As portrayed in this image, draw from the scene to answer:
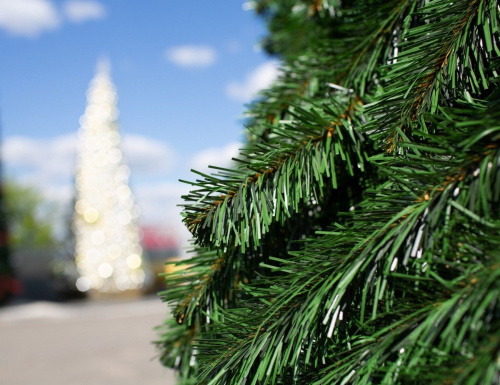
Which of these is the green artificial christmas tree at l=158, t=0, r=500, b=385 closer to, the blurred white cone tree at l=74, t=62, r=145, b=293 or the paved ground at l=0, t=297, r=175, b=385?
the paved ground at l=0, t=297, r=175, b=385

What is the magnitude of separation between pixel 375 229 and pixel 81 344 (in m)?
5.94

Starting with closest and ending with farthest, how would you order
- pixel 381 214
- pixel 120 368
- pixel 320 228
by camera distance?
pixel 381 214 < pixel 320 228 < pixel 120 368

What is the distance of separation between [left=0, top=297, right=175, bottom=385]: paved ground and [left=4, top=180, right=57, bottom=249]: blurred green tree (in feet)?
68.4

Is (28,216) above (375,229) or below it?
above

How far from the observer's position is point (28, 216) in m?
28.9

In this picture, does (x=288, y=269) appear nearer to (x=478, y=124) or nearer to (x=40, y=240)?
(x=478, y=124)

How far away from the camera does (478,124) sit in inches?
18.9

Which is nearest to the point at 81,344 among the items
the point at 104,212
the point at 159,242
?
the point at 104,212

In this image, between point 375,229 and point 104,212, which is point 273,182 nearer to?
point 375,229

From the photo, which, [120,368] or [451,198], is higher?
[451,198]

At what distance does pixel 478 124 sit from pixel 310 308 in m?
0.28

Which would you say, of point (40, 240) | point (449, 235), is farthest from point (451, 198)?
point (40, 240)

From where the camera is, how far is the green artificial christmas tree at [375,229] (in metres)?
0.48

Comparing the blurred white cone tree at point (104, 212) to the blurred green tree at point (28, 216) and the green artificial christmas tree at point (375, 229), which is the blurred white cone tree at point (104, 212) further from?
the blurred green tree at point (28, 216)
